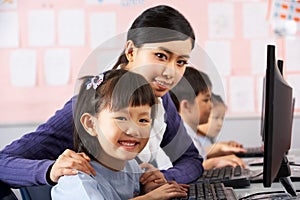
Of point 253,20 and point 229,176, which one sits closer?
point 229,176

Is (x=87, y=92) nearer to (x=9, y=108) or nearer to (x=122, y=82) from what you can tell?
(x=122, y=82)

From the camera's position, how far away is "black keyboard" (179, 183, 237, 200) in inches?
47.4

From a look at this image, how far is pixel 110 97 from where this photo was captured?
1201 mm

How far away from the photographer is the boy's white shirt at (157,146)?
1289 millimetres

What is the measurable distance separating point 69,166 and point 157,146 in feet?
0.92

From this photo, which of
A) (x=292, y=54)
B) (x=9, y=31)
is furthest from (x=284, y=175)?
(x=9, y=31)

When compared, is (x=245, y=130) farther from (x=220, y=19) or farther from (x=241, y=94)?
(x=220, y=19)

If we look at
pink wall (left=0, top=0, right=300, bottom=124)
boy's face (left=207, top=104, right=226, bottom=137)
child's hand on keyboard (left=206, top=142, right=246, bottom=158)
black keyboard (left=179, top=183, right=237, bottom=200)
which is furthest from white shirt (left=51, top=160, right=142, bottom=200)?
pink wall (left=0, top=0, right=300, bottom=124)

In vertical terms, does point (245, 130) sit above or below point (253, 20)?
below

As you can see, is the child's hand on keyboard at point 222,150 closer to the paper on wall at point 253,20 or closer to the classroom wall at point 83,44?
the classroom wall at point 83,44

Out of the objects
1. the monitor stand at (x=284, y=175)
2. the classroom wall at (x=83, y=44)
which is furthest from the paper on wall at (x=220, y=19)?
the monitor stand at (x=284, y=175)

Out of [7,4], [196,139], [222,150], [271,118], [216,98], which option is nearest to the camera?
[271,118]

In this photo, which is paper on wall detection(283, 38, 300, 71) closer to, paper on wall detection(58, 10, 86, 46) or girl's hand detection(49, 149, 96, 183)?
paper on wall detection(58, 10, 86, 46)

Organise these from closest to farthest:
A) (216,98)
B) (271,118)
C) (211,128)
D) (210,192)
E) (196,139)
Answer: (271,118), (210,192), (196,139), (216,98), (211,128)
